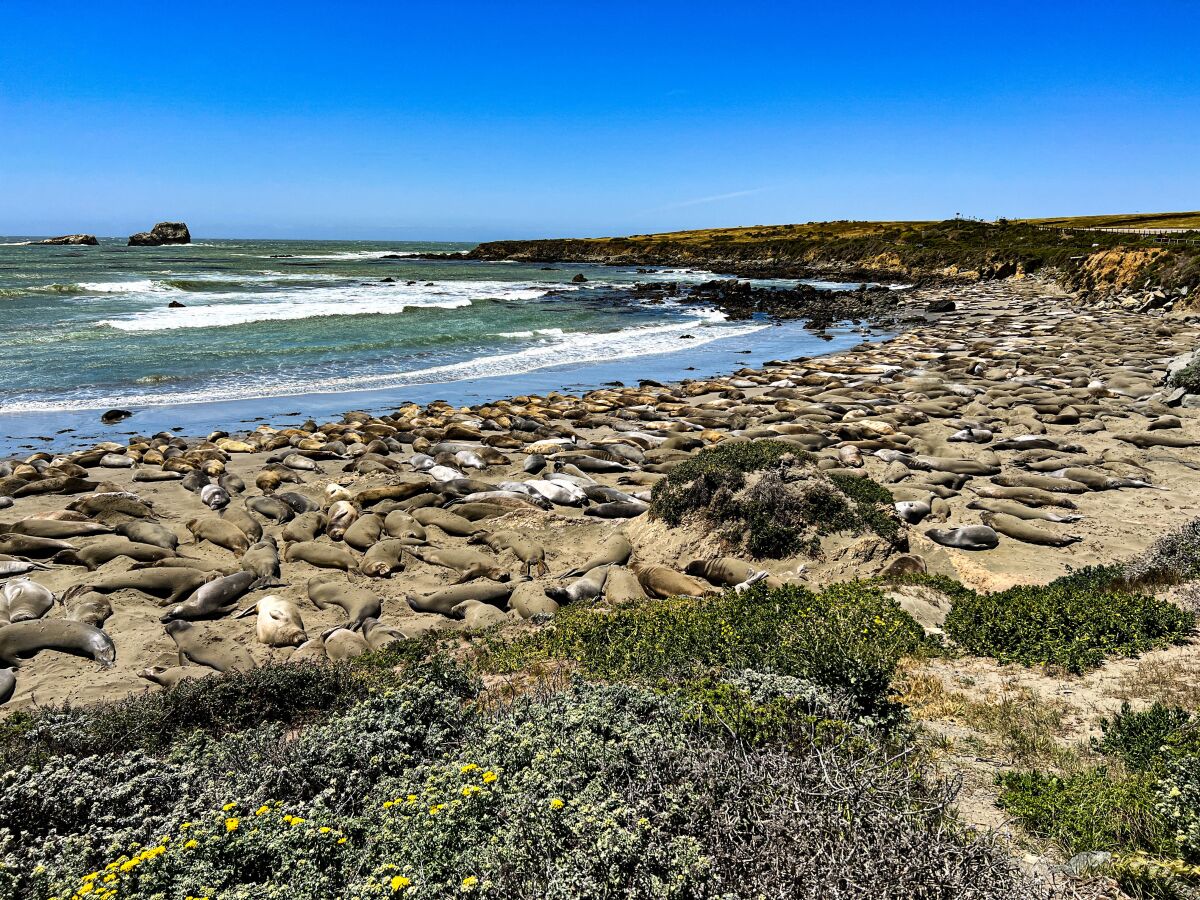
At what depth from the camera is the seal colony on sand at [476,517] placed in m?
7.38

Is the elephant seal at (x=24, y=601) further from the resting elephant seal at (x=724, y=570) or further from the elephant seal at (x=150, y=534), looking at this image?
the resting elephant seal at (x=724, y=570)

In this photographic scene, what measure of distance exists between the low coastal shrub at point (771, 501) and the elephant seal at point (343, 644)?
13.6 ft

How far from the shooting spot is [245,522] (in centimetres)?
983

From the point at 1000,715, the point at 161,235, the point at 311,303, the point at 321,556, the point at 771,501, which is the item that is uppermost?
the point at 161,235

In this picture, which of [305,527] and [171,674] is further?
[305,527]

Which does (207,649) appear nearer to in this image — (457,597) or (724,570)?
(457,597)

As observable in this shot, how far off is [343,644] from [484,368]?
1969 cm

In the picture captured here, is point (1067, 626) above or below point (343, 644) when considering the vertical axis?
above

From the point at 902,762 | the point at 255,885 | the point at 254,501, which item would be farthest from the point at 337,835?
the point at 254,501

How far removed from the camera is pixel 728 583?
8.07 meters

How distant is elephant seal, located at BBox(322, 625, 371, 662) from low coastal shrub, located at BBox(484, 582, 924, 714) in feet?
4.67

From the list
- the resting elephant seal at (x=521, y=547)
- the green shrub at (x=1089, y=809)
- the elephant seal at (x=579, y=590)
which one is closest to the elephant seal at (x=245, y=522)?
the resting elephant seal at (x=521, y=547)

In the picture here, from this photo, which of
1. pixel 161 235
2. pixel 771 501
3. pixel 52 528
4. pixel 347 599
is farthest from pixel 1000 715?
pixel 161 235

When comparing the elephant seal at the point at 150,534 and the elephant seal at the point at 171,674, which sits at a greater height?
the elephant seal at the point at 150,534
